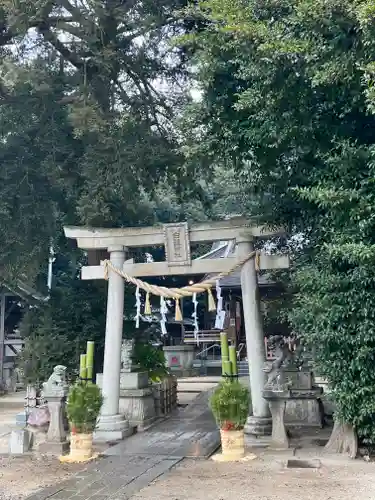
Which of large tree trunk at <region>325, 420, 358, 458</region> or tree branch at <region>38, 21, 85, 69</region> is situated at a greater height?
tree branch at <region>38, 21, 85, 69</region>

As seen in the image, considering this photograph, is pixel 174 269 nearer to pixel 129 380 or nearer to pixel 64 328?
pixel 129 380

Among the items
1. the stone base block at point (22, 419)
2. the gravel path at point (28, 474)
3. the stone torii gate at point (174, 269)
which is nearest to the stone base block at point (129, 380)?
the stone torii gate at point (174, 269)

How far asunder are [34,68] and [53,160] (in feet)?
5.90

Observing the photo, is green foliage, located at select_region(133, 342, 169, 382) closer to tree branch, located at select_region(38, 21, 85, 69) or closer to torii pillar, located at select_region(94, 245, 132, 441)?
torii pillar, located at select_region(94, 245, 132, 441)

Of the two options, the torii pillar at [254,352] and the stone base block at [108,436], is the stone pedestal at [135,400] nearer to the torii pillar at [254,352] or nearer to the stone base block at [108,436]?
the stone base block at [108,436]

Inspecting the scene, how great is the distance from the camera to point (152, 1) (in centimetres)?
988

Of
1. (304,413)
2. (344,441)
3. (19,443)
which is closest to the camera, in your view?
(344,441)

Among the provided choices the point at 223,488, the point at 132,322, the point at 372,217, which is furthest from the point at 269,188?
the point at 132,322

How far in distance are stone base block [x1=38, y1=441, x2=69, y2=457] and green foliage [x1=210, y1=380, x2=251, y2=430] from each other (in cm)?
243

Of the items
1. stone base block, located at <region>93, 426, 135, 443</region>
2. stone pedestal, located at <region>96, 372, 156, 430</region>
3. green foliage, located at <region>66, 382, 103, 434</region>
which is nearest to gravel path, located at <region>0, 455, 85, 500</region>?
green foliage, located at <region>66, 382, 103, 434</region>

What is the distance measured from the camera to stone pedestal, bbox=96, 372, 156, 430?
33.6 feet

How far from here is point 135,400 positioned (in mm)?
10352

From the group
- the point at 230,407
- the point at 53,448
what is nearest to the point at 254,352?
the point at 230,407

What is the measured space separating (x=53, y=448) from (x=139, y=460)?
1481mm
